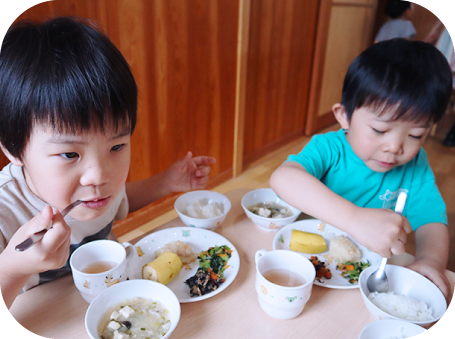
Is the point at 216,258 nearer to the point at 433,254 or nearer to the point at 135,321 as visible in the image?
the point at 135,321

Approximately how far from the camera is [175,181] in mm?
1051

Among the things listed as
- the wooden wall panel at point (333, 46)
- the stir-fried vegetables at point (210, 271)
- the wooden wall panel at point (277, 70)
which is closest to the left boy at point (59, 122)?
the stir-fried vegetables at point (210, 271)

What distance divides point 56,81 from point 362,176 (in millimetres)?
947

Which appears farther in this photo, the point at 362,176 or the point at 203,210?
the point at 362,176

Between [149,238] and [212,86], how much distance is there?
5.36ft

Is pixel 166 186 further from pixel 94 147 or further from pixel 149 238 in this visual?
pixel 94 147

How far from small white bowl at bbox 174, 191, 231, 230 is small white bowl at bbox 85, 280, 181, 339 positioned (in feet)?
0.92

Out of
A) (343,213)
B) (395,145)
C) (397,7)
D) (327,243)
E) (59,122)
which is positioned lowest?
(327,243)

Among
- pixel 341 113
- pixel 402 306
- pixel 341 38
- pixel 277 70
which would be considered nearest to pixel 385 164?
pixel 341 113

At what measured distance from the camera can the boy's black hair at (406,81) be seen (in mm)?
867

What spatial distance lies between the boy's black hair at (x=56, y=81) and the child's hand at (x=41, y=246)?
0.52 feet

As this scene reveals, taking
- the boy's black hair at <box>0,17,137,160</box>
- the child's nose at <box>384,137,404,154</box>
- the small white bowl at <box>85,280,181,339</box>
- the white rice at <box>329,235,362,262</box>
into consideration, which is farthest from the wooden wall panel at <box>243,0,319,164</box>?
the small white bowl at <box>85,280,181,339</box>

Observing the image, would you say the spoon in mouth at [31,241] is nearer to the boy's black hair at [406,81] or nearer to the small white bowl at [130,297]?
the small white bowl at [130,297]

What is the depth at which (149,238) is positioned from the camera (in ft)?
2.89
